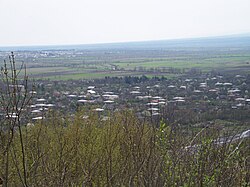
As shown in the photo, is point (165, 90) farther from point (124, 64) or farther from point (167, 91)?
point (124, 64)

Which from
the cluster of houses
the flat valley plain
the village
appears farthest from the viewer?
the flat valley plain

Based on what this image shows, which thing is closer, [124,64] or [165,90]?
[165,90]

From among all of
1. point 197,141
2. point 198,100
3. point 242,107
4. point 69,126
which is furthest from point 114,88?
point 197,141

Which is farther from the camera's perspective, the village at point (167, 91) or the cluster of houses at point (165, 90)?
the cluster of houses at point (165, 90)

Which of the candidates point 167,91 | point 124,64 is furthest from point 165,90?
point 124,64

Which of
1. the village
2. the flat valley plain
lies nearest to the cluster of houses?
the village

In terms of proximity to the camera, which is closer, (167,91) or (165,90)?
(167,91)

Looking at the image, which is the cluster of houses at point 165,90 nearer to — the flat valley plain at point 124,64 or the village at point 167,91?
the village at point 167,91

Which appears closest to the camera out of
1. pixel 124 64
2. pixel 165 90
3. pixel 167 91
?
A: pixel 167 91

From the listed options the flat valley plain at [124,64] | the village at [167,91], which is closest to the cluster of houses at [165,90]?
the village at [167,91]

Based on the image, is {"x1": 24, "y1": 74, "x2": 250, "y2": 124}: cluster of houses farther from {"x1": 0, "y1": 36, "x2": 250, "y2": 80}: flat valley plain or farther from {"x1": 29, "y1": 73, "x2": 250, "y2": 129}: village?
{"x1": 0, "y1": 36, "x2": 250, "y2": 80}: flat valley plain

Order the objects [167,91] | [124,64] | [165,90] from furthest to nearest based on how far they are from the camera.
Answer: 1. [124,64]
2. [165,90]
3. [167,91]

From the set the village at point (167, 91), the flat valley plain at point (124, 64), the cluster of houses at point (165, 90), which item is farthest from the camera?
the flat valley plain at point (124, 64)
